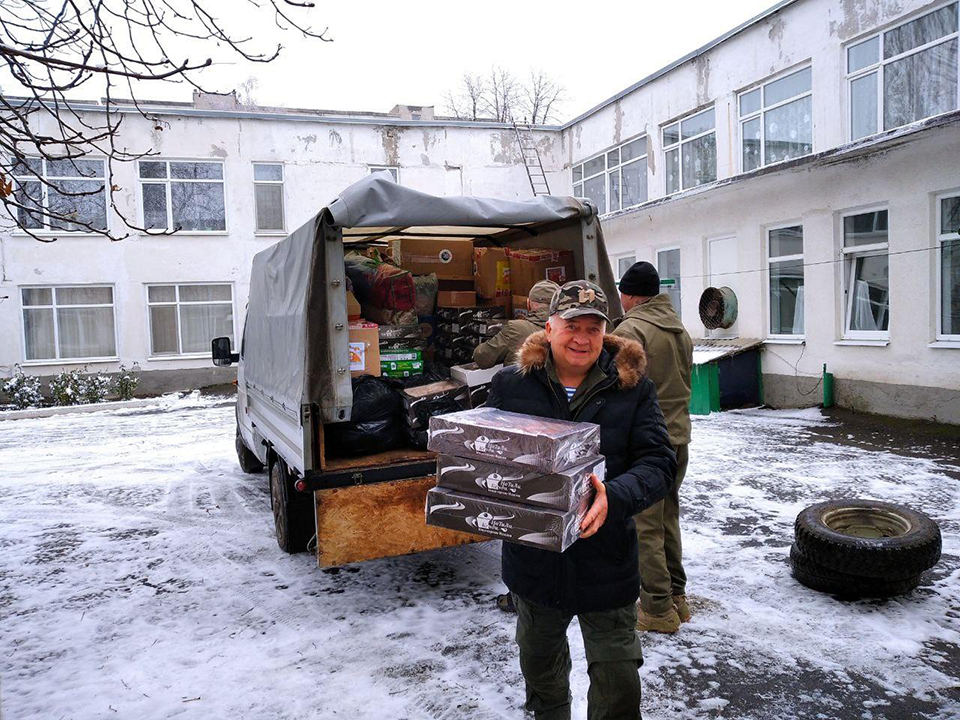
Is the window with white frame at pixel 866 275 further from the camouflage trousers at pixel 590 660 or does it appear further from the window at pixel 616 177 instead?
the camouflage trousers at pixel 590 660

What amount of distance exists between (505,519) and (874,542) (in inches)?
118

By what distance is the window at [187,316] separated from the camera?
18406 mm

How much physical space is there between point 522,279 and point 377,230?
50.8 inches

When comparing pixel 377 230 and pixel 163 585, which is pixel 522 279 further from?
pixel 163 585

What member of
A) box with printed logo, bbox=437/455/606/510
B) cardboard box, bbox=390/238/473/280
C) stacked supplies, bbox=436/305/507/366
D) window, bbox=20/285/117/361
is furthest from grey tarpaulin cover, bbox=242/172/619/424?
window, bbox=20/285/117/361

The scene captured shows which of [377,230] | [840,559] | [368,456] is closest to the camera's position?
[840,559]

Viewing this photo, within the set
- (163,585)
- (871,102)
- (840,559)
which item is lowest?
(163,585)

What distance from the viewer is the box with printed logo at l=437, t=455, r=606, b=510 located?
2.21 metres

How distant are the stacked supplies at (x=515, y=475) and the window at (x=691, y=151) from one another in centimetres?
1353

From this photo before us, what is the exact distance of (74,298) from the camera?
58.9 feet

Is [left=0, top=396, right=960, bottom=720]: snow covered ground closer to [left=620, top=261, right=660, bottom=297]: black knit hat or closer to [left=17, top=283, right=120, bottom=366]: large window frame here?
[left=620, top=261, right=660, bottom=297]: black knit hat

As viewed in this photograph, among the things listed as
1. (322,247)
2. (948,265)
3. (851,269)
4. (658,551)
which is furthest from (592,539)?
(851,269)

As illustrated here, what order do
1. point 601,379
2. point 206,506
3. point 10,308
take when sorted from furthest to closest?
point 10,308 → point 206,506 → point 601,379

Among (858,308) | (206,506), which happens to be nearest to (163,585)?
(206,506)
